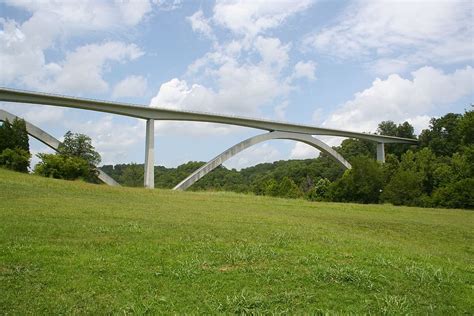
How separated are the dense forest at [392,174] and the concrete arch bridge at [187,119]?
4602 mm

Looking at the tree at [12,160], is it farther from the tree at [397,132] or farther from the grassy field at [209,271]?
the tree at [397,132]

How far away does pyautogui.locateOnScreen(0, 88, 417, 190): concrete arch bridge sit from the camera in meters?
35.6

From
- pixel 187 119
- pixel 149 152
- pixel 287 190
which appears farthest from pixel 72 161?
pixel 287 190

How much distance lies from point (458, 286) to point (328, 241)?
148 inches

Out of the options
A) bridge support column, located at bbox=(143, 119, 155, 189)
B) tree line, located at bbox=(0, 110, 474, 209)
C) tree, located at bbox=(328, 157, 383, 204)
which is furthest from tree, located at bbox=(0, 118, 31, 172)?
tree, located at bbox=(328, 157, 383, 204)

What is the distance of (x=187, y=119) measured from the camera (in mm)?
44688

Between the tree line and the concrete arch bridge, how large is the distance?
2932 mm

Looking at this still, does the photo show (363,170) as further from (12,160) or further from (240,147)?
(12,160)

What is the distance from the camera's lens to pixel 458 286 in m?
7.11

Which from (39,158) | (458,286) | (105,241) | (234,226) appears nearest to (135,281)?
(105,241)

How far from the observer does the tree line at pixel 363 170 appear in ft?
115

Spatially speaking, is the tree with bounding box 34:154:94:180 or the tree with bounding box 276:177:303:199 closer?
the tree with bounding box 34:154:94:180

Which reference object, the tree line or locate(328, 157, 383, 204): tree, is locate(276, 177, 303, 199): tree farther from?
locate(328, 157, 383, 204): tree

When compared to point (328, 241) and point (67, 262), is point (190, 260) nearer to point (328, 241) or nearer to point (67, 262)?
point (67, 262)
